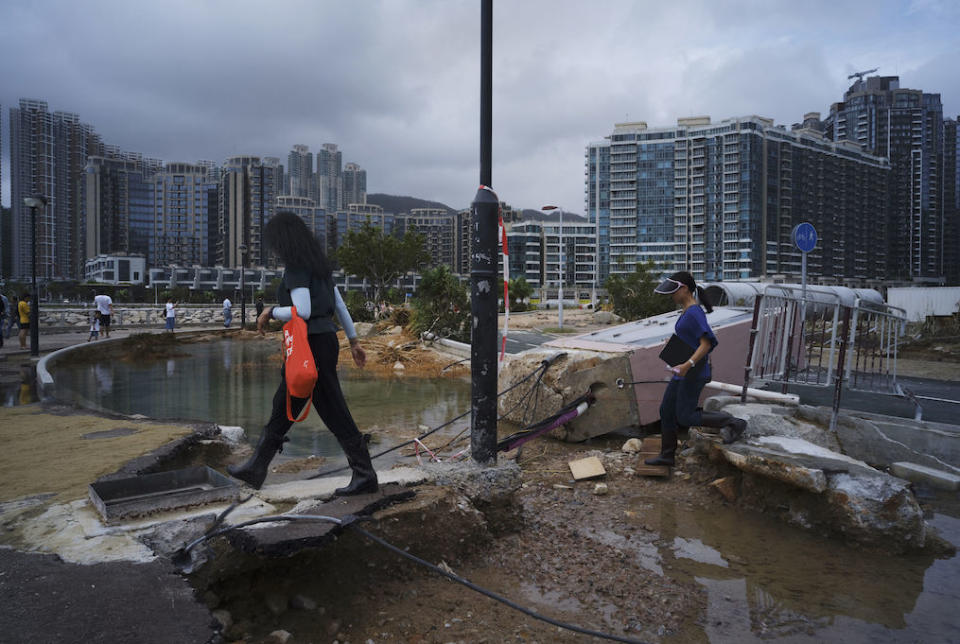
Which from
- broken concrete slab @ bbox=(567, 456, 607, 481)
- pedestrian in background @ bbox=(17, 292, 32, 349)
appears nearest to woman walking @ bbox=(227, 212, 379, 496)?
broken concrete slab @ bbox=(567, 456, 607, 481)

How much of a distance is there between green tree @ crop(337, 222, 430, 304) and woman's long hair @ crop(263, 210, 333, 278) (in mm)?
38122

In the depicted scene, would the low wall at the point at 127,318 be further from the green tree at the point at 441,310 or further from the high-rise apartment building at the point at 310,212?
the high-rise apartment building at the point at 310,212

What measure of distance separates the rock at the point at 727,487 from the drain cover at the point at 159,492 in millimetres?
3732

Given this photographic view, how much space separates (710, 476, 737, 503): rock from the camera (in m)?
4.93

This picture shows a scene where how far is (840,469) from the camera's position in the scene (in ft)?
14.1

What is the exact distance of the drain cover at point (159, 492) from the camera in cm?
357

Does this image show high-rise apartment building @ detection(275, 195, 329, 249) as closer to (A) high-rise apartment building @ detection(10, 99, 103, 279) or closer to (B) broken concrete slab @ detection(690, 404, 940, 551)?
(A) high-rise apartment building @ detection(10, 99, 103, 279)

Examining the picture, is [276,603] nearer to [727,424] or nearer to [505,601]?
[505,601]

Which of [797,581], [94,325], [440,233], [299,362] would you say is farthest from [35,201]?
[440,233]

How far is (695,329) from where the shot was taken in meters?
5.18

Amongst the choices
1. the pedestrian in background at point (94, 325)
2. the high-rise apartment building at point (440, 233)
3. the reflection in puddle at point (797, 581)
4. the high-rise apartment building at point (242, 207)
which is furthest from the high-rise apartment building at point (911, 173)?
the reflection in puddle at point (797, 581)

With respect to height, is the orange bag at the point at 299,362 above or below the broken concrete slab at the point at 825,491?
above

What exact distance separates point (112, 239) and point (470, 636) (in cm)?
15847

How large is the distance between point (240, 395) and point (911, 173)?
17289cm
